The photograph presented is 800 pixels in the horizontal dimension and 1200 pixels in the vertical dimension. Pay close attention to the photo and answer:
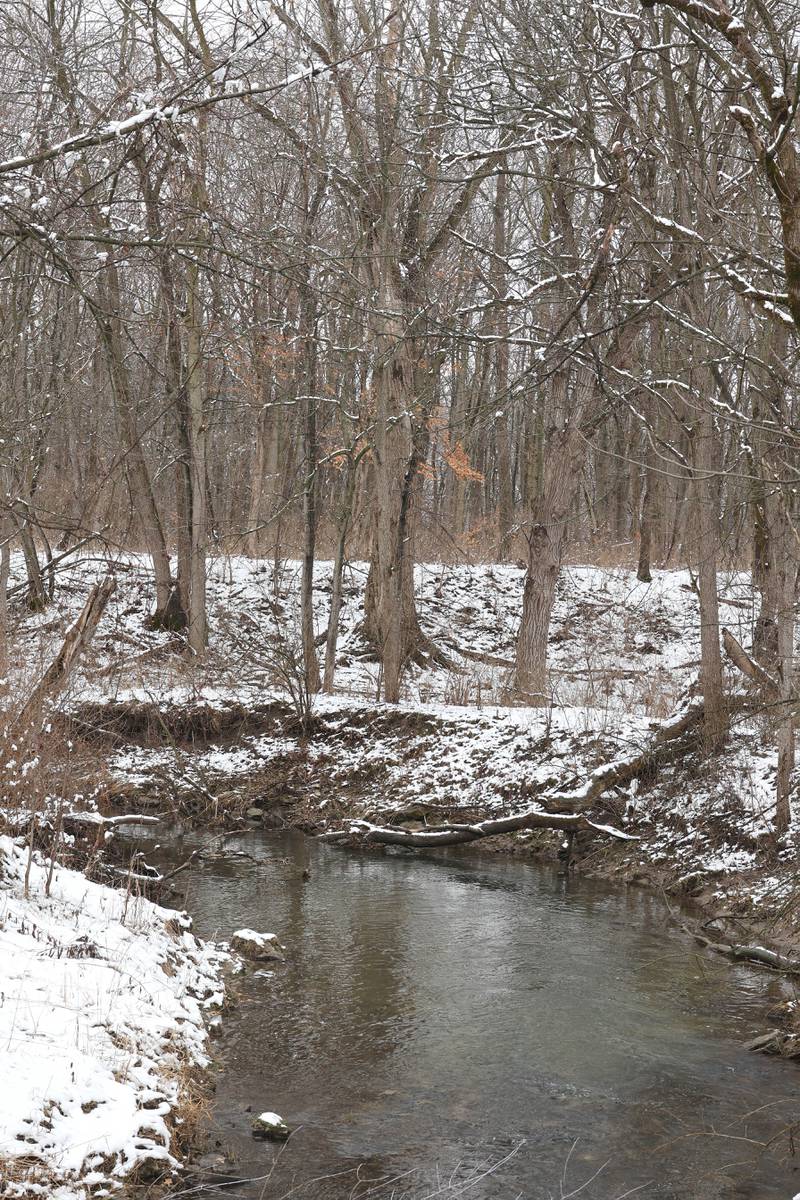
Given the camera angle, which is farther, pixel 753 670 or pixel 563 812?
pixel 563 812

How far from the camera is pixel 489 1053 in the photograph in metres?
7.29

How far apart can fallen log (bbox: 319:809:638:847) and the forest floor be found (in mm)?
367

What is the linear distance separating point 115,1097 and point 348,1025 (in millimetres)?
2537

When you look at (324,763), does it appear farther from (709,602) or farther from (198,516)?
(709,602)

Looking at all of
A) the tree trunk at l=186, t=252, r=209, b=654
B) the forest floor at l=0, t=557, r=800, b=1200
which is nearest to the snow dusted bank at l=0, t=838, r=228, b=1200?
the forest floor at l=0, t=557, r=800, b=1200

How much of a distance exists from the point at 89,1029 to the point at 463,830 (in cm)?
774

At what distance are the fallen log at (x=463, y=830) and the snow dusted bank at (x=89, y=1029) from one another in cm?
503

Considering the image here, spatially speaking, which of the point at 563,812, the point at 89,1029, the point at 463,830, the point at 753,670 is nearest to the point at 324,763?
the point at 463,830

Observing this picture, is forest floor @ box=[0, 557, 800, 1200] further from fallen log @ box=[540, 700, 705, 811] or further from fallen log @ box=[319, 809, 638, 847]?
fallen log @ box=[319, 809, 638, 847]

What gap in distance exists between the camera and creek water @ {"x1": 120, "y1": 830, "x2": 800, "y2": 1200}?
569cm

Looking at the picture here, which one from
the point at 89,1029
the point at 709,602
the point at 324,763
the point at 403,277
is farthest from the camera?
the point at 403,277

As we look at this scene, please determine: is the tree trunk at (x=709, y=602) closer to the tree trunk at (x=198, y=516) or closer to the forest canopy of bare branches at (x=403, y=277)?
the forest canopy of bare branches at (x=403, y=277)

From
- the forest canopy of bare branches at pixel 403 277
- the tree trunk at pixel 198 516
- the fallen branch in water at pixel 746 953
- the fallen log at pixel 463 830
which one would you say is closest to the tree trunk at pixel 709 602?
the forest canopy of bare branches at pixel 403 277

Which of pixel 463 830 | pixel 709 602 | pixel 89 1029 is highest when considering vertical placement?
pixel 709 602
